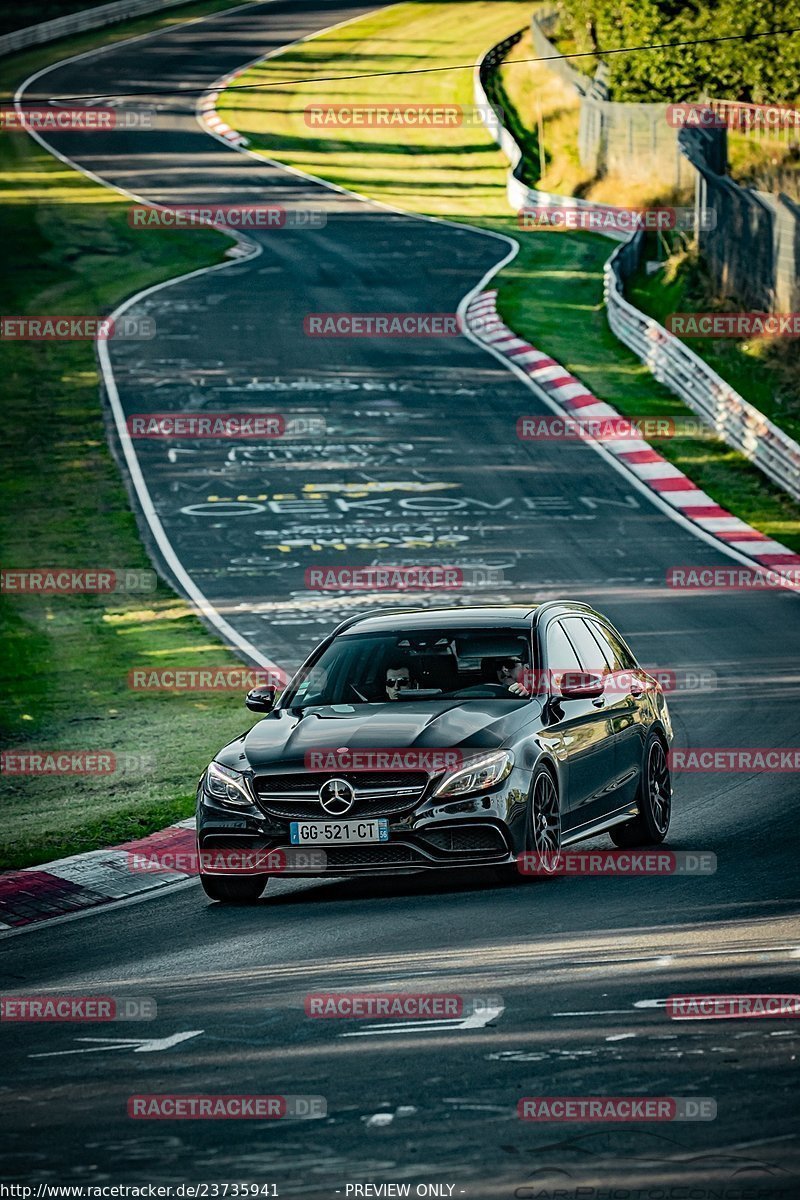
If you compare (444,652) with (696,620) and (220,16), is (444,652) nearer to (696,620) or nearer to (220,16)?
(696,620)

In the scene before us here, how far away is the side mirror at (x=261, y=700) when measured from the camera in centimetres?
1182

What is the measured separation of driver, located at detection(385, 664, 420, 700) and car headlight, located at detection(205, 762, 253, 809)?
119 cm

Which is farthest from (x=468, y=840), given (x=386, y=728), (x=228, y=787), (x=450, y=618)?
(x=450, y=618)

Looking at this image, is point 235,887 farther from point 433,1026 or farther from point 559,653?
point 433,1026

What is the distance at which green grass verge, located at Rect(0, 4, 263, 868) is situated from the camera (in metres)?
14.6

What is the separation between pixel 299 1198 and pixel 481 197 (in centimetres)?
5208

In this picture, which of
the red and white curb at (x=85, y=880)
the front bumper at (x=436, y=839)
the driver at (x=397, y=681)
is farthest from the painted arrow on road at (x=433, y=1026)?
the driver at (x=397, y=681)

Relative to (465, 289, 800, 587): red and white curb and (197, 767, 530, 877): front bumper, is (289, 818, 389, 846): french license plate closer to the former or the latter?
(197, 767, 530, 877): front bumper

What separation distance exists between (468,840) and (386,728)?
0.81m

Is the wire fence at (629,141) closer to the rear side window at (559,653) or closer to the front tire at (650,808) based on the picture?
the front tire at (650,808)

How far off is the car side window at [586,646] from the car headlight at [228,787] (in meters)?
2.59

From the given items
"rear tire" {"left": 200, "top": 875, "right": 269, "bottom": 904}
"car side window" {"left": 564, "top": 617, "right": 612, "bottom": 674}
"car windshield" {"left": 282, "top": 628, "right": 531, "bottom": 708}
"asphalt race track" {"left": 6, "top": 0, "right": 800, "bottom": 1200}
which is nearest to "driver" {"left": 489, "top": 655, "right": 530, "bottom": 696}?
"car windshield" {"left": 282, "top": 628, "right": 531, "bottom": 708}

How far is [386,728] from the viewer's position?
1093cm

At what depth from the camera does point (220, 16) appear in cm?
8675
